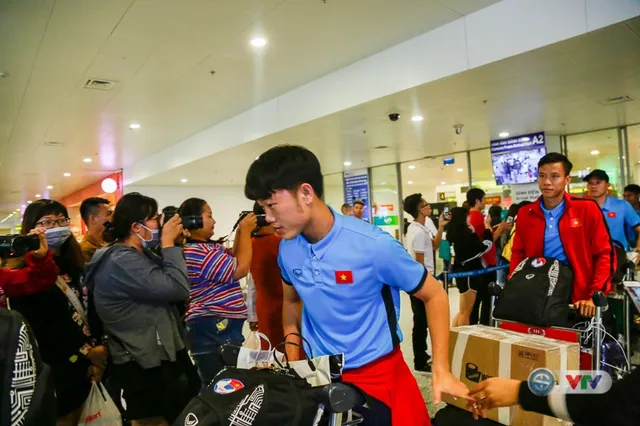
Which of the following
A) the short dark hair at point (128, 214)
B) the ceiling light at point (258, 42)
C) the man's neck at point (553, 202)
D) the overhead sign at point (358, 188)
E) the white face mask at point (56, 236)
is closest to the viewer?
the short dark hair at point (128, 214)

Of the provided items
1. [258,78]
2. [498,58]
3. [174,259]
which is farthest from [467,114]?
[174,259]

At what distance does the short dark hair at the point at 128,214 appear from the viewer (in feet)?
7.25

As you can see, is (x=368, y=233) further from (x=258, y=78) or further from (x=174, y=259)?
(x=258, y=78)

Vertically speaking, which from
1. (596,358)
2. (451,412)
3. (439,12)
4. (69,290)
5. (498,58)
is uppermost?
(439,12)

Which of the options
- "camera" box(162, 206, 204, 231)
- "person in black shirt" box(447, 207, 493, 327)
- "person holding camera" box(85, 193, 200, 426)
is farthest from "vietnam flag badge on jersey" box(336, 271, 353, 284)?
"person in black shirt" box(447, 207, 493, 327)

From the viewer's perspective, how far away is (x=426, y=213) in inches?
185

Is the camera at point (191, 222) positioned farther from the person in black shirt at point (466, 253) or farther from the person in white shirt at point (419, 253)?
the person in black shirt at point (466, 253)

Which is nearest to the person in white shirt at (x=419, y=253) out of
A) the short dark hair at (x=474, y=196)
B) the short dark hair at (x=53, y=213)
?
the short dark hair at (x=474, y=196)

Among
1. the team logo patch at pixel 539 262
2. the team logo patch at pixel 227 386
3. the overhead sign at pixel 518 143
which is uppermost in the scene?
the overhead sign at pixel 518 143

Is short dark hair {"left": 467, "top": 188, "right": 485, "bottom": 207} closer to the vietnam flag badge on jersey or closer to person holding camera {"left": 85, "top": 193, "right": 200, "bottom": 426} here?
person holding camera {"left": 85, "top": 193, "right": 200, "bottom": 426}

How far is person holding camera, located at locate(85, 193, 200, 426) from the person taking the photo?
2098mm

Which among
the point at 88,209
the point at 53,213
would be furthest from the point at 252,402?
the point at 88,209

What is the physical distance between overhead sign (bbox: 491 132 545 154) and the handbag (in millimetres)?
8263

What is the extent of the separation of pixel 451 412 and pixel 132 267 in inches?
79.5
